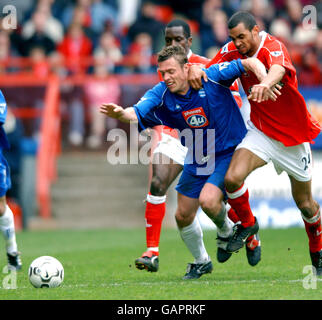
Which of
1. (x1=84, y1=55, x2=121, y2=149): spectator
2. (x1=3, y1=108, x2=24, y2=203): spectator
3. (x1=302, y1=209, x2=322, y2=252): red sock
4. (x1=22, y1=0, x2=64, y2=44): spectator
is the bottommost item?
(x1=302, y1=209, x2=322, y2=252): red sock

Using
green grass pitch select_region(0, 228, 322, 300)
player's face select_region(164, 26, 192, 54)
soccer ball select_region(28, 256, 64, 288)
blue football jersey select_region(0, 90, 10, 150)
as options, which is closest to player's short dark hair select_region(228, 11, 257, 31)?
player's face select_region(164, 26, 192, 54)

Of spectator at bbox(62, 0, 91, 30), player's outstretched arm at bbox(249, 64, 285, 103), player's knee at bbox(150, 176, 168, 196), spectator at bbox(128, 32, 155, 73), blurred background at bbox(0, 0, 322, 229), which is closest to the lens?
player's outstretched arm at bbox(249, 64, 285, 103)

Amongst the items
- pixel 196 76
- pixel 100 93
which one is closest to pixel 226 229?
pixel 196 76

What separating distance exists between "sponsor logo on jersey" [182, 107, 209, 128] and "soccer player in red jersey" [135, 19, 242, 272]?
0.62 m

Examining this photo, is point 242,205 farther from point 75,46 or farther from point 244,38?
point 75,46

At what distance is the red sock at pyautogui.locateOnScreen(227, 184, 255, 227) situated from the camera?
304 inches

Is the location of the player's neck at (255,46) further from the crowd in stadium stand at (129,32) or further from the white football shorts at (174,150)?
the crowd in stadium stand at (129,32)

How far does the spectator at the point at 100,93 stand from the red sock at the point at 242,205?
8882 mm

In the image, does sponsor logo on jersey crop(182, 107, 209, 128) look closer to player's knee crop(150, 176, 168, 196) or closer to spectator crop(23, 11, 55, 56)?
player's knee crop(150, 176, 168, 196)

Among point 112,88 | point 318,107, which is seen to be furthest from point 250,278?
point 112,88

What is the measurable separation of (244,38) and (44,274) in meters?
2.84

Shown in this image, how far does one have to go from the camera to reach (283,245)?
36.7ft

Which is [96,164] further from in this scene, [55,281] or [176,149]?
[55,281]
